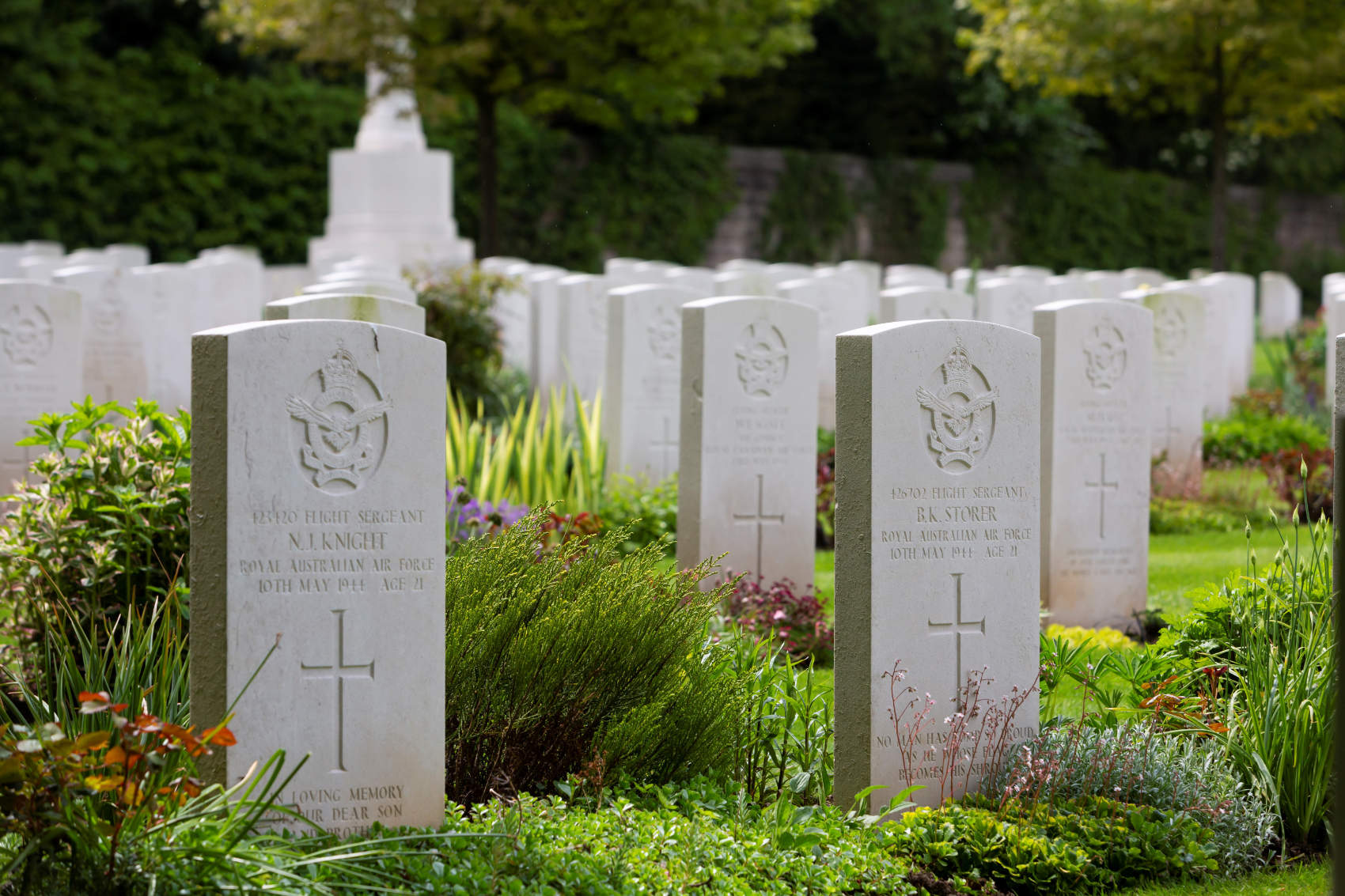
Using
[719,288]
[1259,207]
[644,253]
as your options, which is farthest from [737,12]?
[1259,207]

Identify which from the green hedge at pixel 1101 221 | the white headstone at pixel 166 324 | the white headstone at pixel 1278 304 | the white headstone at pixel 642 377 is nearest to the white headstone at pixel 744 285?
the white headstone at pixel 642 377

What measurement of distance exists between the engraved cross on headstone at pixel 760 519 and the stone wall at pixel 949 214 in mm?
18782

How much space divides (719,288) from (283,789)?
7668 mm

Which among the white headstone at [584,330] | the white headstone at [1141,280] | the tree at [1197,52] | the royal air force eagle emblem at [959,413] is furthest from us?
the tree at [1197,52]

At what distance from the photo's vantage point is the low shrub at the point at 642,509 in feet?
25.1

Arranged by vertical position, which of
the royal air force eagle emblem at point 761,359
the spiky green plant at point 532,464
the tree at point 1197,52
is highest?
the tree at point 1197,52

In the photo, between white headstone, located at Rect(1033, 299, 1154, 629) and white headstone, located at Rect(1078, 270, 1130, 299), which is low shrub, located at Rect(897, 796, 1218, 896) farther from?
white headstone, located at Rect(1078, 270, 1130, 299)

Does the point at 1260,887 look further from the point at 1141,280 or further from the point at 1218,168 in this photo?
the point at 1218,168

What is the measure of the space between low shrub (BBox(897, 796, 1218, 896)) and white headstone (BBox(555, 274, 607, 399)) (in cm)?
714

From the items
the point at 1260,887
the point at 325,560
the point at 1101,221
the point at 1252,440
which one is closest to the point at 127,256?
the point at 1252,440

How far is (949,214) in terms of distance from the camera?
27797mm

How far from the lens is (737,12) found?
18.2 meters

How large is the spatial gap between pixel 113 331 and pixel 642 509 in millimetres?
5098

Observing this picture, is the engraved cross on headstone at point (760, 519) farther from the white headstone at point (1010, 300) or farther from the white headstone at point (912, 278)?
the white headstone at point (912, 278)
